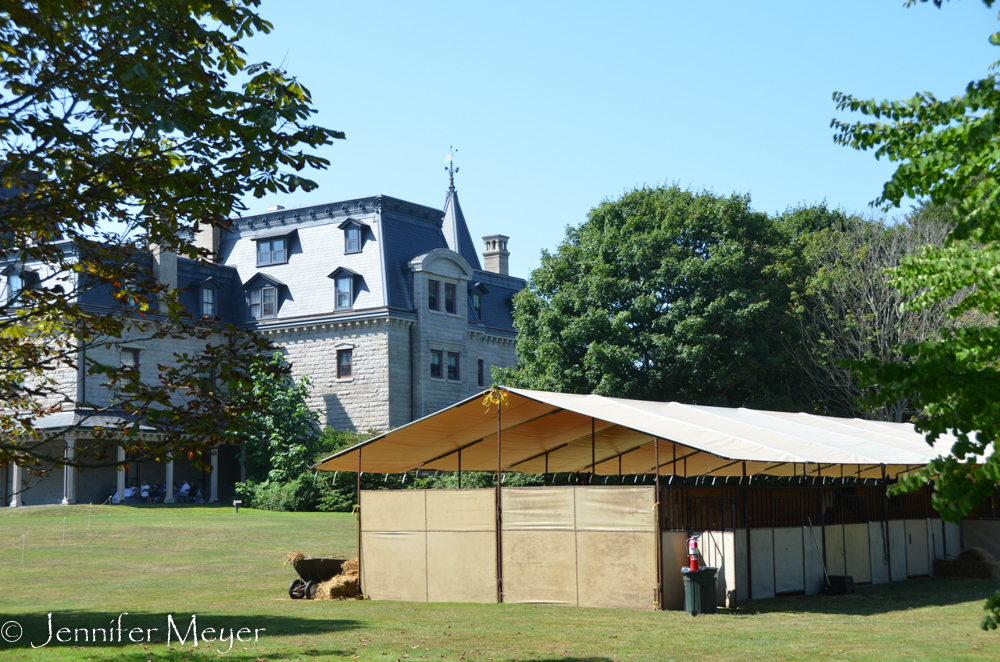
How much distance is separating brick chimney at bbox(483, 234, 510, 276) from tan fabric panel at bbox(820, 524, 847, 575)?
41.7 meters

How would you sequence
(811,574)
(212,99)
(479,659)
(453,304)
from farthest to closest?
(453,304)
(811,574)
(479,659)
(212,99)

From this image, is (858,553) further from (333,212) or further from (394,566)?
(333,212)

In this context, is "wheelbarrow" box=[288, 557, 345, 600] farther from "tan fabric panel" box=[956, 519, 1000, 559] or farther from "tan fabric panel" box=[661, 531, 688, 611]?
"tan fabric panel" box=[956, 519, 1000, 559]

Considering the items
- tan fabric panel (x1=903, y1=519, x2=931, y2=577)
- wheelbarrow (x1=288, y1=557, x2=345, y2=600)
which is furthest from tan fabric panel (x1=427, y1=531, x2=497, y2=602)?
tan fabric panel (x1=903, y1=519, x2=931, y2=577)

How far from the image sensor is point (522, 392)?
818 inches

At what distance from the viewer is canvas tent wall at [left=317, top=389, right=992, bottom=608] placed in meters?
20.0

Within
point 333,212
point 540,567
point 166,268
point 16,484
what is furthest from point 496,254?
point 540,567

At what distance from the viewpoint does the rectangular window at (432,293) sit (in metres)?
54.8

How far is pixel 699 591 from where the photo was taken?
1872 cm

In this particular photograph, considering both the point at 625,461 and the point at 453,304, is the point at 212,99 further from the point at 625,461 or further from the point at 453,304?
the point at 453,304

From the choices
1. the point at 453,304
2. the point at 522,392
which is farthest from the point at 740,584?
the point at 453,304

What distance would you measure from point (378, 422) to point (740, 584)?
3272 cm

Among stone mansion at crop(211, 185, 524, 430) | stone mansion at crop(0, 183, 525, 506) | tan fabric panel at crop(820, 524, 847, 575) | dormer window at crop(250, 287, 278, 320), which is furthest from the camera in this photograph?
dormer window at crop(250, 287, 278, 320)

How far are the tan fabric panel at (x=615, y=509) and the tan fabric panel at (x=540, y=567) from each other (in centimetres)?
52
